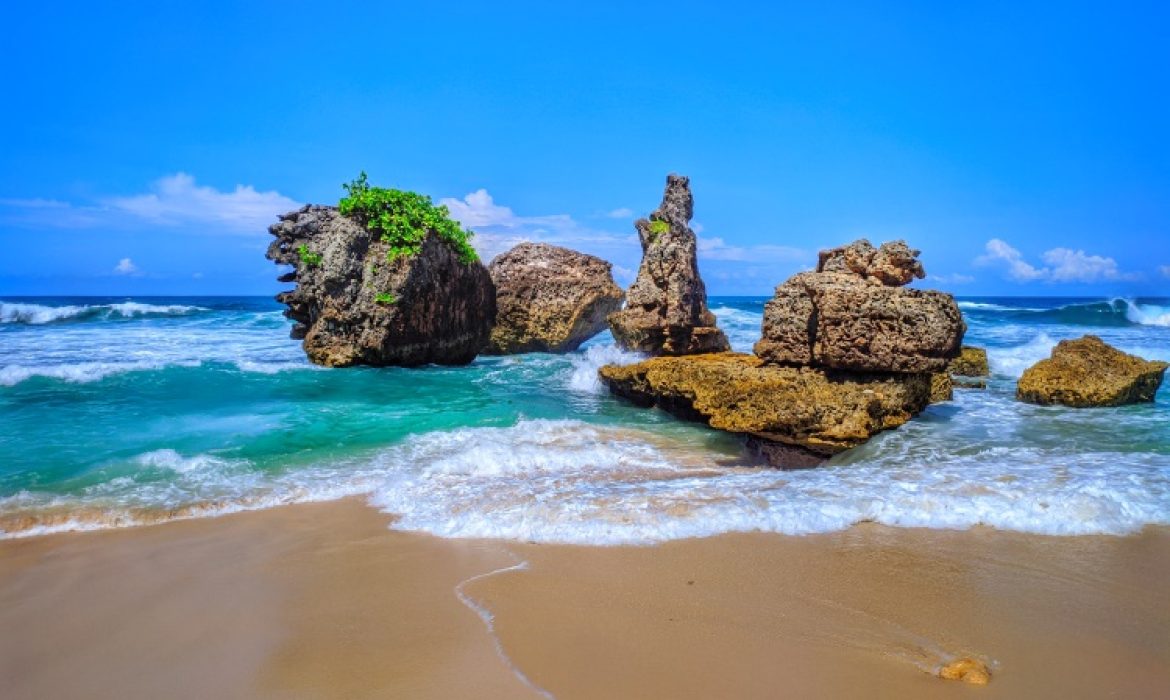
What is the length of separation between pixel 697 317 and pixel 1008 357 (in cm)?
944

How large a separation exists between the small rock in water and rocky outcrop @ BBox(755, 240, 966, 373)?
4.74m

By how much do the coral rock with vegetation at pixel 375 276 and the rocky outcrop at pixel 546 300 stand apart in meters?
2.22

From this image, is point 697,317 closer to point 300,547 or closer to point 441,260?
point 441,260

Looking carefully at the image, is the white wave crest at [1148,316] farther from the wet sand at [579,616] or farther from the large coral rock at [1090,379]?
the wet sand at [579,616]

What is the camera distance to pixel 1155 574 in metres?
4.30

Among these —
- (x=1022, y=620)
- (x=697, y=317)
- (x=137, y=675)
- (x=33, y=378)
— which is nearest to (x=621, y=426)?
(x=697, y=317)

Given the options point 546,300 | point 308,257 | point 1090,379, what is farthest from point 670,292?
point 308,257

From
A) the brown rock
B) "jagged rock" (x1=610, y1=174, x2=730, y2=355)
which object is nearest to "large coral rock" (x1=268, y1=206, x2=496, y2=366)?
"jagged rock" (x1=610, y1=174, x2=730, y2=355)

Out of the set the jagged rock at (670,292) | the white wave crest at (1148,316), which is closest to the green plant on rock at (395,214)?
the jagged rock at (670,292)

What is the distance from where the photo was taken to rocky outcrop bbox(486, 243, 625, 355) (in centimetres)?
1717

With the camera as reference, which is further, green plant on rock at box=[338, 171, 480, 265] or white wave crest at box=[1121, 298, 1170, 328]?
white wave crest at box=[1121, 298, 1170, 328]

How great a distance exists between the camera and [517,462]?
7.09 meters

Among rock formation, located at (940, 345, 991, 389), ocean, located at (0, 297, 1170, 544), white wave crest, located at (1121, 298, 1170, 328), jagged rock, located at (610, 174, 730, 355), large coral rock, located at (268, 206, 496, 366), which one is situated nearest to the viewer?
ocean, located at (0, 297, 1170, 544)

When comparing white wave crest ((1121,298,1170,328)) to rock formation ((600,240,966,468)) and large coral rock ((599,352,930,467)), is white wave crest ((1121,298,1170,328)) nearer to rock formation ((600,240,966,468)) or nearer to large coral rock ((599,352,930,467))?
rock formation ((600,240,966,468))
